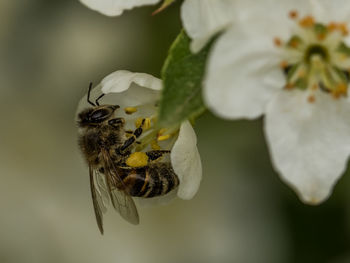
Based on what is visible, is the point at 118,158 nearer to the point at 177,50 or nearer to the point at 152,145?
the point at 152,145

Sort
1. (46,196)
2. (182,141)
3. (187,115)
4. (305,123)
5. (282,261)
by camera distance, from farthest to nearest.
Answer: (46,196)
(282,261)
(182,141)
(305,123)
(187,115)

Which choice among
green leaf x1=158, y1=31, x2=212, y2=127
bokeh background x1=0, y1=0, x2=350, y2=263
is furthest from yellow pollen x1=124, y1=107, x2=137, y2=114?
bokeh background x1=0, y1=0, x2=350, y2=263

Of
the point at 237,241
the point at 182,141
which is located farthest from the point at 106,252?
the point at 182,141

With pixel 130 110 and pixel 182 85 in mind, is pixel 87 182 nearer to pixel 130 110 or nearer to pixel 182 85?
pixel 130 110

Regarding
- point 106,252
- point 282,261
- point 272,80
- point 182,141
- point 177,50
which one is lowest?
point 282,261

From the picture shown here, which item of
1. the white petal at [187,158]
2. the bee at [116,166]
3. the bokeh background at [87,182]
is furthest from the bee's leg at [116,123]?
the bokeh background at [87,182]

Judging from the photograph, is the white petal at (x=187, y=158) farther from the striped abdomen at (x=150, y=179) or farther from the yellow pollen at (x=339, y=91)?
the yellow pollen at (x=339, y=91)
